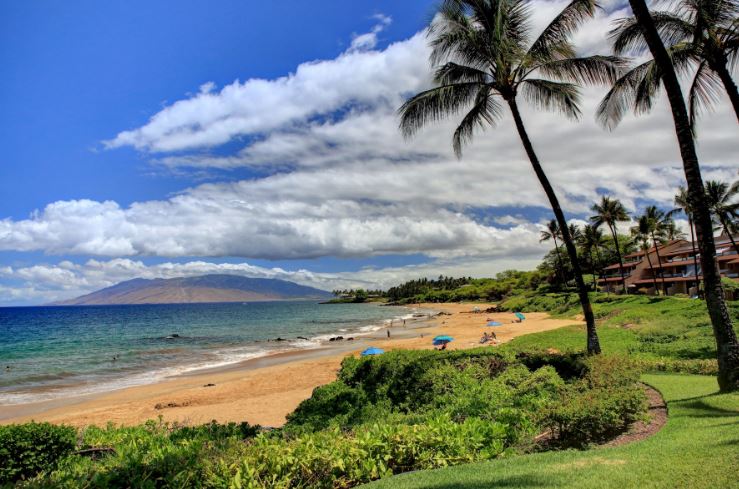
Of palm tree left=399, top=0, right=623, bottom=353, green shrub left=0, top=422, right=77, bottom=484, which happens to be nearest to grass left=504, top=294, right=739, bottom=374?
palm tree left=399, top=0, right=623, bottom=353

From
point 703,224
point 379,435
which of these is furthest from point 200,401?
point 703,224

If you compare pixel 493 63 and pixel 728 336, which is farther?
pixel 493 63

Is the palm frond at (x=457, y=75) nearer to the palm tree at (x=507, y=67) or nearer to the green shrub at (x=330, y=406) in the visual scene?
the palm tree at (x=507, y=67)

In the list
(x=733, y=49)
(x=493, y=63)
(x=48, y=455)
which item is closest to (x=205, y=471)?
(x=48, y=455)

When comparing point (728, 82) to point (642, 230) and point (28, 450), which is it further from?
point (642, 230)

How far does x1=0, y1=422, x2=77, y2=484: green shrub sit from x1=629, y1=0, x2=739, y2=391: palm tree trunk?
12738 mm

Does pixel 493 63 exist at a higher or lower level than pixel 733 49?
higher

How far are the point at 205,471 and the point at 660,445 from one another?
5944 mm

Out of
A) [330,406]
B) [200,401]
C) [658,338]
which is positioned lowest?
[200,401]

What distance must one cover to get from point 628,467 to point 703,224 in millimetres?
6528

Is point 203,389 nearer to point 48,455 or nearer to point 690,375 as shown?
point 48,455

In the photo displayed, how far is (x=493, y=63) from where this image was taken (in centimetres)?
1408

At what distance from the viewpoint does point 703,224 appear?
9.38m

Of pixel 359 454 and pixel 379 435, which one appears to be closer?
pixel 359 454
